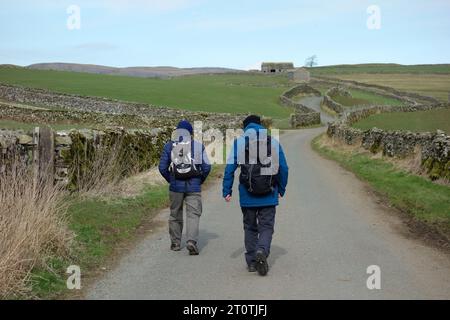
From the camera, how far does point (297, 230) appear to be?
10727 millimetres

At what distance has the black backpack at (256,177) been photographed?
7828 millimetres

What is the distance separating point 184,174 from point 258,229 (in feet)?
5.53

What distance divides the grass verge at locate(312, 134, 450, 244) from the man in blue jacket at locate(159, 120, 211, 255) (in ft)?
14.8

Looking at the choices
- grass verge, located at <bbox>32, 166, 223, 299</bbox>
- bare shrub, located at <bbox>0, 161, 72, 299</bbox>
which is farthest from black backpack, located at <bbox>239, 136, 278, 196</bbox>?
bare shrub, located at <bbox>0, 161, 72, 299</bbox>

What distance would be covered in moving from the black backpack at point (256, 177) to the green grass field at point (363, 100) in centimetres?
6382

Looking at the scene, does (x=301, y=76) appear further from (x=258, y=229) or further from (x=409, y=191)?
(x=258, y=229)

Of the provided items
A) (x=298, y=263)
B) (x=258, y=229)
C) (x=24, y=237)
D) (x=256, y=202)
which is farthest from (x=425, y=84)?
(x=24, y=237)

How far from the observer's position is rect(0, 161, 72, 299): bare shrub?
6.57m

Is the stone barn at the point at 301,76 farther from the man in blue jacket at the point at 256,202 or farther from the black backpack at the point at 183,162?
the man in blue jacket at the point at 256,202

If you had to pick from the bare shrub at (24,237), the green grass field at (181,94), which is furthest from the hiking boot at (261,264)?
the green grass field at (181,94)

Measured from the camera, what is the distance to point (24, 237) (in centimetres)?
721

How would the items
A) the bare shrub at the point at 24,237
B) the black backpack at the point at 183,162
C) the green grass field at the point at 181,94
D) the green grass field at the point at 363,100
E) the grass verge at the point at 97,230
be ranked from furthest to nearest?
the green grass field at the point at 363,100 → the green grass field at the point at 181,94 → the black backpack at the point at 183,162 → the grass verge at the point at 97,230 → the bare shrub at the point at 24,237
